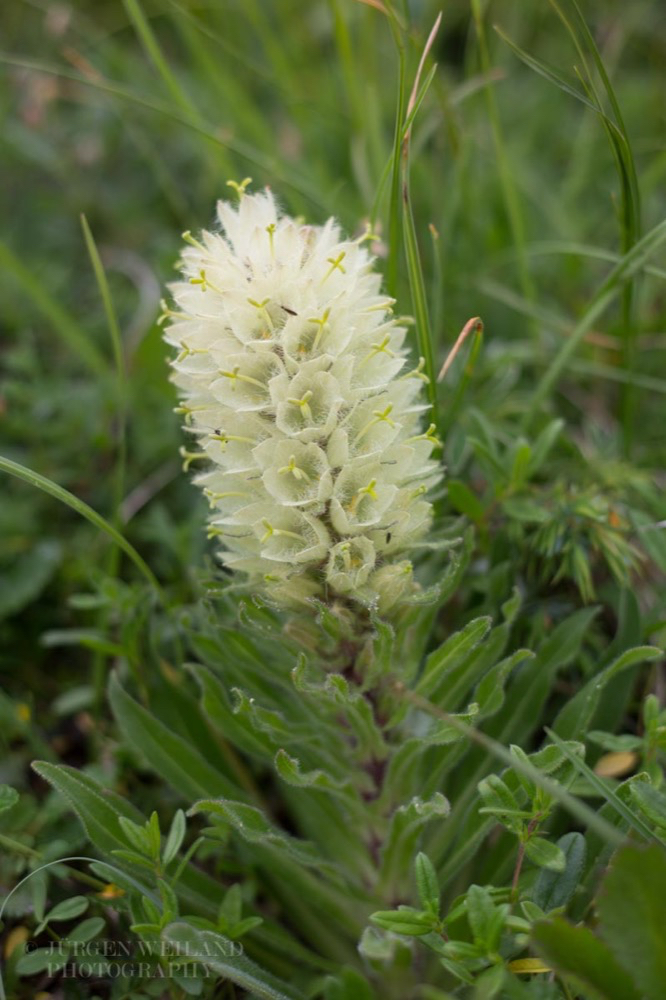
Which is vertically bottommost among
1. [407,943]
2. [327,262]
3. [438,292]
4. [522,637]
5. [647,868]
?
[407,943]

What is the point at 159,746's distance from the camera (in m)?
2.12

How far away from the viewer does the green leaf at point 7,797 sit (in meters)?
1.81

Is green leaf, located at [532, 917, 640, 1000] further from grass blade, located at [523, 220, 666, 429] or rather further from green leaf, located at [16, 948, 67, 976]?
grass blade, located at [523, 220, 666, 429]

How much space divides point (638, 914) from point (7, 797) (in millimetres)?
1267

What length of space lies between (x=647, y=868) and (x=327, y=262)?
1233mm

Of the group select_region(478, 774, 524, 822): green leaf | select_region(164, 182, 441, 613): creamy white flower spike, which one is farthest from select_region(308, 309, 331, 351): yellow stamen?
select_region(478, 774, 524, 822): green leaf

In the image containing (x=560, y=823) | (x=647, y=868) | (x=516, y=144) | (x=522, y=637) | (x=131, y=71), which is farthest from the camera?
(x=131, y=71)

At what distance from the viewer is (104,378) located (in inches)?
120

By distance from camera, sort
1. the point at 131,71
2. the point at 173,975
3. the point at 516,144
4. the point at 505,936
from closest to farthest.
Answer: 1. the point at 505,936
2. the point at 173,975
3. the point at 516,144
4. the point at 131,71

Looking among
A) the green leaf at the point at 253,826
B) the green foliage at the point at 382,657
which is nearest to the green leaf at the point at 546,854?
the green foliage at the point at 382,657

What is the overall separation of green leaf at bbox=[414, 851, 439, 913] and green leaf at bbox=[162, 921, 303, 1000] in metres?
0.35

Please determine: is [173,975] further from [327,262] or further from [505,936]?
[327,262]

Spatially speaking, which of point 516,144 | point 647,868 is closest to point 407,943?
point 647,868

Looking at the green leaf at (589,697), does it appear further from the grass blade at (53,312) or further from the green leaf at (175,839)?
the grass blade at (53,312)
